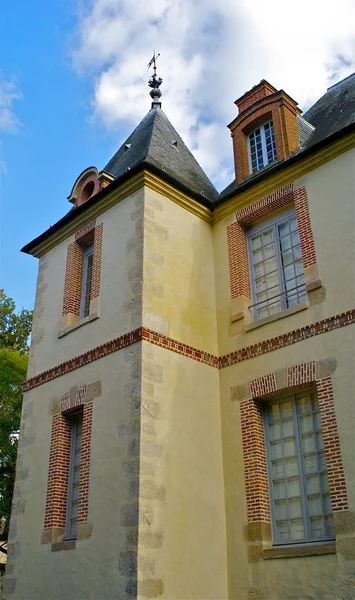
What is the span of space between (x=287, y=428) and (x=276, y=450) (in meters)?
0.34

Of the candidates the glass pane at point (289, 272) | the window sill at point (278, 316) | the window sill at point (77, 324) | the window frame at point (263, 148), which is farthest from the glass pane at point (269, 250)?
the window sill at point (77, 324)

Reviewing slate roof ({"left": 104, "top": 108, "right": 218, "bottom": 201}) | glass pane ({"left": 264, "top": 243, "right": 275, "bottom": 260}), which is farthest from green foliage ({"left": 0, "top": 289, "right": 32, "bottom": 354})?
glass pane ({"left": 264, "top": 243, "right": 275, "bottom": 260})

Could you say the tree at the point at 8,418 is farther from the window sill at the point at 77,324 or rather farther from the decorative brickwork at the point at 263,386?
the decorative brickwork at the point at 263,386

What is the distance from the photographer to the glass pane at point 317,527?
7.04 metres

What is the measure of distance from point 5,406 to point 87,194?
385 inches

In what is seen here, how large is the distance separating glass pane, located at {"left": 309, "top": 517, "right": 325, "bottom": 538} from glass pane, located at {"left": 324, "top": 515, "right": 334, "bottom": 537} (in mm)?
57

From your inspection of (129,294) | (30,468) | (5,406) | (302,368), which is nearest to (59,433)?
(30,468)

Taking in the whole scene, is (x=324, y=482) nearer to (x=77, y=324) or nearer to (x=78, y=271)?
(x=77, y=324)

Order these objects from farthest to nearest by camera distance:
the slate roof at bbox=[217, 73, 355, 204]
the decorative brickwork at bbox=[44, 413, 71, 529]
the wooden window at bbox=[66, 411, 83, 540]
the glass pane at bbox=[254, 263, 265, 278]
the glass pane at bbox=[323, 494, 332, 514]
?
the slate roof at bbox=[217, 73, 355, 204] < the glass pane at bbox=[254, 263, 265, 278] < the decorative brickwork at bbox=[44, 413, 71, 529] < the wooden window at bbox=[66, 411, 83, 540] < the glass pane at bbox=[323, 494, 332, 514]

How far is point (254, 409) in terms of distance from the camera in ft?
27.1

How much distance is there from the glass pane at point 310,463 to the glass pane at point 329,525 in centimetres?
58

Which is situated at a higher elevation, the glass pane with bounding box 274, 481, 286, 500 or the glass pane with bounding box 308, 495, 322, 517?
the glass pane with bounding box 274, 481, 286, 500

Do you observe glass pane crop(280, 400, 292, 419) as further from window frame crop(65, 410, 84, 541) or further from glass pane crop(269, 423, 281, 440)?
window frame crop(65, 410, 84, 541)

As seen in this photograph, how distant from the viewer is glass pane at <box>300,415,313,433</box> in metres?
7.63
